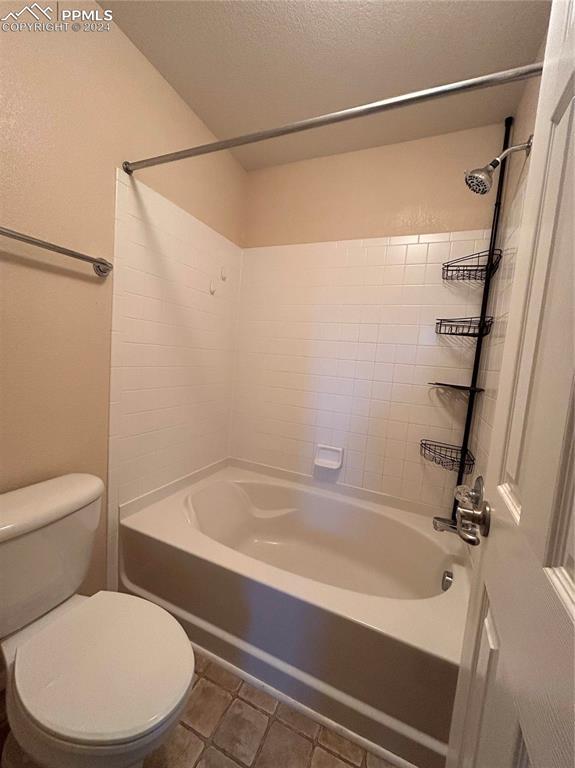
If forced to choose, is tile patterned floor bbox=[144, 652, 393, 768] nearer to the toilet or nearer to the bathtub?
the bathtub

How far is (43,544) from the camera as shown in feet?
2.98

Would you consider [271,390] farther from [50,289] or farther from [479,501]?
[479,501]

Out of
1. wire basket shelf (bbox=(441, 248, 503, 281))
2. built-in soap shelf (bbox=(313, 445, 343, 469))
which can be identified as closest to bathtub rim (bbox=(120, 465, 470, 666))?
built-in soap shelf (bbox=(313, 445, 343, 469))

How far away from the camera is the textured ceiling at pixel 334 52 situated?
41.6 inches

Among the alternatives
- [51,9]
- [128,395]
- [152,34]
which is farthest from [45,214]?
[152,34]

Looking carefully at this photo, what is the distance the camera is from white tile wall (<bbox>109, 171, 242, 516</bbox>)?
1.33m

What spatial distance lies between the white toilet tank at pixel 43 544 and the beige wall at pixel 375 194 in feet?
5.89

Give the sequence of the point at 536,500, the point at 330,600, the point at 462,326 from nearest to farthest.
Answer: the point at 536,500
the point at 330,600
the point at 462,326

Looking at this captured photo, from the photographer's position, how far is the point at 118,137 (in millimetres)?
1224

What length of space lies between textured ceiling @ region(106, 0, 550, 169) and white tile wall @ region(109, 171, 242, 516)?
0.45m

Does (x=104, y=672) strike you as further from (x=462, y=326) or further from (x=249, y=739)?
(x=462, y=326)

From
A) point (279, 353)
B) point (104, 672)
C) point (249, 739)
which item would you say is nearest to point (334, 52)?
point (279, 353)

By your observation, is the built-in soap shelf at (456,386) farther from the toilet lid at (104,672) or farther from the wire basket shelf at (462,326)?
the toilet lid at (104,672)

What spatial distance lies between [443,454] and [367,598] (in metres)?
0.89
